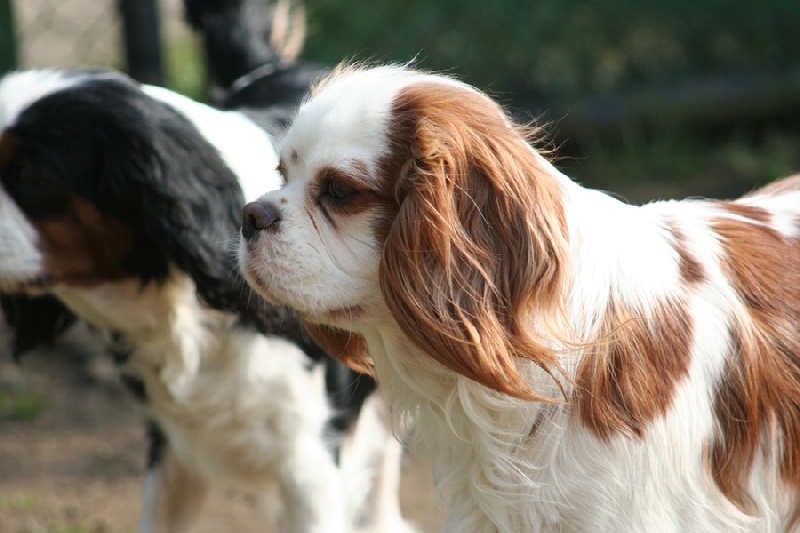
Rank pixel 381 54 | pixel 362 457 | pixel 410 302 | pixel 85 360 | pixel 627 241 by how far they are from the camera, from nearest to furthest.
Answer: pixel 410 302 → pixel 627 241 → pixel 362 457 → pixel 85 360 → pixel 381 54

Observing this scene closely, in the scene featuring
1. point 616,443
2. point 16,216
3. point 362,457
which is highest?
point 616,443

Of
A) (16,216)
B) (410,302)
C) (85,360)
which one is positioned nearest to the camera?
(410,302)

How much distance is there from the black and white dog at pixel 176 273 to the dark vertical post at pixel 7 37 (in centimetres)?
294

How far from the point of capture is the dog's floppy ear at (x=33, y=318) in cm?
368

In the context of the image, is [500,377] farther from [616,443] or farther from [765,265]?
[765,265]

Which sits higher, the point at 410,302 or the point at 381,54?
the point at 410,302

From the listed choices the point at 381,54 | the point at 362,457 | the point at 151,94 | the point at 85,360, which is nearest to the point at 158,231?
the point at 151,94

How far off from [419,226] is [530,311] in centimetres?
26

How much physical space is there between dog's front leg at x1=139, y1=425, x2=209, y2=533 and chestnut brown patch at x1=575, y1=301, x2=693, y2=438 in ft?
5.68

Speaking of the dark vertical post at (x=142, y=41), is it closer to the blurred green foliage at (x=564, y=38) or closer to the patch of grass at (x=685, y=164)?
the blurred green foliage at (x=564, y=38)

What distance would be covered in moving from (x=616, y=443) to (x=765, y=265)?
54 cm

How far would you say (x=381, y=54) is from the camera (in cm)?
639

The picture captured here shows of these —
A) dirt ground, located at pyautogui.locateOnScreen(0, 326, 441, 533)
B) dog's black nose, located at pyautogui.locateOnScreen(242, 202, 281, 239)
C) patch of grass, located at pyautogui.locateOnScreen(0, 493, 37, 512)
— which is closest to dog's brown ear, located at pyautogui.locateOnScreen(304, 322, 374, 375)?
dog's black nose, located at pyautogui.locateOnScreen(242, 202, 281, 239)

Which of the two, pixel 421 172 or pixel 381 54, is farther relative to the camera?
pixel 381 54
